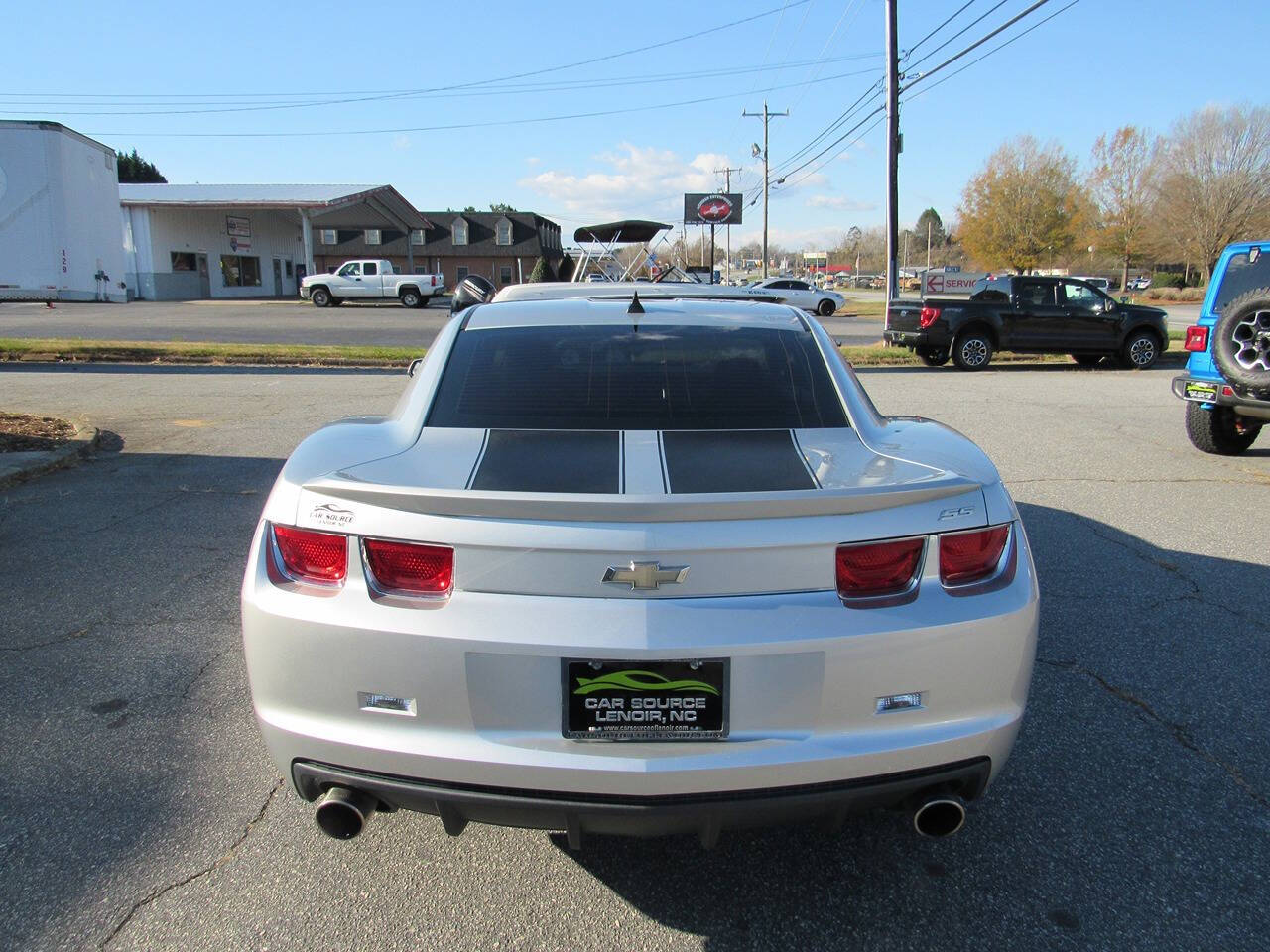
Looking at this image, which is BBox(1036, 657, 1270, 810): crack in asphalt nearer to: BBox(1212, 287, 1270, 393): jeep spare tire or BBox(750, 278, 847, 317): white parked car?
BBox(1212, 287, 1270, 393): jeep spare tire

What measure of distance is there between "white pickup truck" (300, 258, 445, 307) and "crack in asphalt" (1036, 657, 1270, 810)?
35867mm

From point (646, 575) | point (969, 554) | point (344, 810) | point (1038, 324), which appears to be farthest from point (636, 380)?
point (1038, 324)

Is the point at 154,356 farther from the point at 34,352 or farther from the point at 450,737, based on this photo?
the point at 450,737

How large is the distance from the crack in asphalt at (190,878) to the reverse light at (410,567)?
1.07 meters

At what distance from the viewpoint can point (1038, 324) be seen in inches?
665

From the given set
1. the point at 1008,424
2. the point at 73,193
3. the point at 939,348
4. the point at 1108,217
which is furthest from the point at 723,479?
the point at 1108,217

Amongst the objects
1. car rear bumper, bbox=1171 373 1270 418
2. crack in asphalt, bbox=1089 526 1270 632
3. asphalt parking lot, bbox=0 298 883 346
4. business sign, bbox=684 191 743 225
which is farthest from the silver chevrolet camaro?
business sign, bbox=684 191 743 225

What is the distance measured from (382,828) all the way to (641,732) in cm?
114

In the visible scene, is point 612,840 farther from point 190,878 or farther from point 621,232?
point 621,232

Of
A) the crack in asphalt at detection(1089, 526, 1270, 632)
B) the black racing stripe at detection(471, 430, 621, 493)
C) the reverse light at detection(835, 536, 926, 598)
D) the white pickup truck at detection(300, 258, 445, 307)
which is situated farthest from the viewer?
the white pickup truck at detection(300, 258, 445, 307)

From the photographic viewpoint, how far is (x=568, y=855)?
2.55 metres

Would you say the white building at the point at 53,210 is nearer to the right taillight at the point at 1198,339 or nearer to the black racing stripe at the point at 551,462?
the black racing stripe at the point at 551,462

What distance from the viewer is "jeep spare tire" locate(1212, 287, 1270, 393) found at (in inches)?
271

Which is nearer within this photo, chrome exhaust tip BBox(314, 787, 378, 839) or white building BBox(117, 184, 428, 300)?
chrome exhaust tip BBox(314, 787, 378, 839)
